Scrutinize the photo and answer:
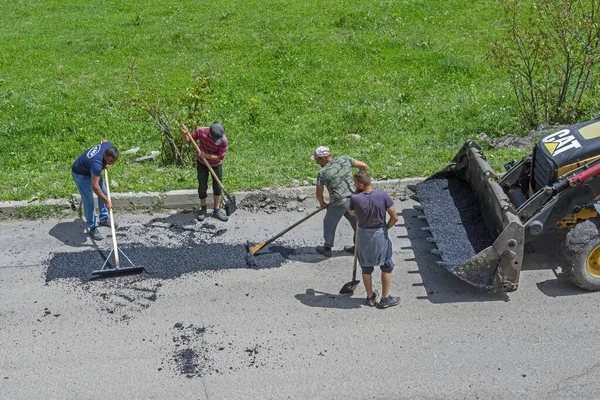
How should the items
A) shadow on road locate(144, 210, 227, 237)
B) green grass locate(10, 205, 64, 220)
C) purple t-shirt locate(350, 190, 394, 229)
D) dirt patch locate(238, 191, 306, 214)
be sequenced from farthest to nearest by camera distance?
dirt patch locate(238, 191, 306, 214), green grass locate(10, 205, 64, 220), shadow on road locate(144, 210, 227, 237), purple t-shirt locate(350, 190, 394, 229)

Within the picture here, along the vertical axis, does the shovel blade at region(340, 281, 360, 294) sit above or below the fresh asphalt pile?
below

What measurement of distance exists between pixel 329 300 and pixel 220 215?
100 inches

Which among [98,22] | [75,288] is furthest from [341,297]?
[98,22]

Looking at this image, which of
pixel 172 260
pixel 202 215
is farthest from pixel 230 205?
pixel 172 260

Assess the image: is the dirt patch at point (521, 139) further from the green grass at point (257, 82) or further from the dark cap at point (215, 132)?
the dark cap at point (215, 132)

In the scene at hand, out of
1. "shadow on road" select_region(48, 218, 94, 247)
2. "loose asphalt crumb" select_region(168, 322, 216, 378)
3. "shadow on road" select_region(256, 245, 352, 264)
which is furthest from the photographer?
"shadow on road" select_region(48, 218, 94, 247)

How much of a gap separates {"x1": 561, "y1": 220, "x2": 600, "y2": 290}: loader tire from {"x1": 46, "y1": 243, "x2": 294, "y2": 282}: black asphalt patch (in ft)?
10.8

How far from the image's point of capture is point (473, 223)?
28.6 ft

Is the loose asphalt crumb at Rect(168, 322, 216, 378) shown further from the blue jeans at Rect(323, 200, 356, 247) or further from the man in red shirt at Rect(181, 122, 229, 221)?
the man in red shirt at Rect(181, 122, 229, 221)

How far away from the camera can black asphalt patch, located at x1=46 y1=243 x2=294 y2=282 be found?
852 cm

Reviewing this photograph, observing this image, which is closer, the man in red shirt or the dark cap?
the dark cap

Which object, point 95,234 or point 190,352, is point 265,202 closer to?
point 95,234

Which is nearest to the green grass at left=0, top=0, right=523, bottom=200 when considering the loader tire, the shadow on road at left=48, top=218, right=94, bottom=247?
the shadow on road at left=48, top=218, right=94, bottom=247

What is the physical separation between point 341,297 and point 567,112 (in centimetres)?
632
